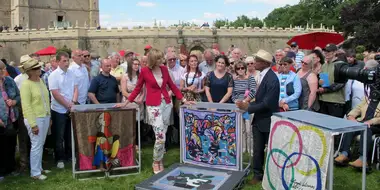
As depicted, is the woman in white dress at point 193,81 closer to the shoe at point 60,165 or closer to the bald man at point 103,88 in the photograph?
the bald man at point 103,88

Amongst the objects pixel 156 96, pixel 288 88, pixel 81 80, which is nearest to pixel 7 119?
pixel 81 80

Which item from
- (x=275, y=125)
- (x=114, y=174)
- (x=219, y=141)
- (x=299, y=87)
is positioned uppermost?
(x=299, y=87)

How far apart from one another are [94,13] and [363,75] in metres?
54.6

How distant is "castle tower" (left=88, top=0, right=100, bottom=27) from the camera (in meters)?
53.5

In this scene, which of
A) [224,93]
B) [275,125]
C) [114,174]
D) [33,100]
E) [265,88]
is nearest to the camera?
[275,125]

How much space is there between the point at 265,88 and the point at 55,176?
12.2 feet

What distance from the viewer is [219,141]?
5.63m

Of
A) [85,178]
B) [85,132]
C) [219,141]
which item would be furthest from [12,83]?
[219,141]

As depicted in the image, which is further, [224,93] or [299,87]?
[224,93]

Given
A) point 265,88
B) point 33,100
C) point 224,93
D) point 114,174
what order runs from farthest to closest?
1. point 224,93
2. point 114,174
3. point 33,100
4. point 265,88

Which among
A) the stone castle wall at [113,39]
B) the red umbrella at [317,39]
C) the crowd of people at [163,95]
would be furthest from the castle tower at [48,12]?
the crowd of people at [163,95]

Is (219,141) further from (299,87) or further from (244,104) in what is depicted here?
(299,87)

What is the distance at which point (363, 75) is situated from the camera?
4191 millimetres

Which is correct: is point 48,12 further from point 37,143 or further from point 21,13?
point 37,143
